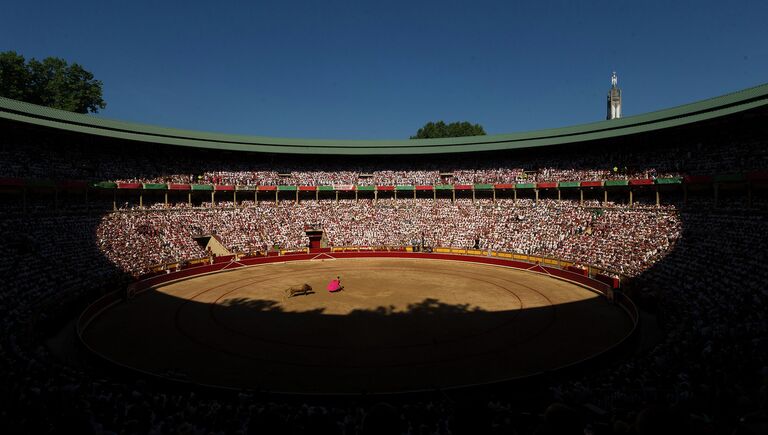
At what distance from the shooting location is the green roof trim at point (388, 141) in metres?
37.3

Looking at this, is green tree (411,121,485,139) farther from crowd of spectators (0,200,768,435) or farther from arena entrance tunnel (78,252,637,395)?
arena entrance tunnel (78,252,637,395)

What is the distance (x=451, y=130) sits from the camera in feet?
366

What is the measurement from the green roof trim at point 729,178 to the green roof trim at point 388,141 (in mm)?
5379

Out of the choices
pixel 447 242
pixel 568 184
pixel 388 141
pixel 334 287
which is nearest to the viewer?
pixel 334 287

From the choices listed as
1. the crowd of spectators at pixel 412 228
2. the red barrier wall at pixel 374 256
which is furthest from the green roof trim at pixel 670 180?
the red barrier wall at pixel 374 256

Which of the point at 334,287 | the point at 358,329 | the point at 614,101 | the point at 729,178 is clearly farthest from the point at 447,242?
the point at 614,101

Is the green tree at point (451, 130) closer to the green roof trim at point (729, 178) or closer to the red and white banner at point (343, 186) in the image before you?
the red and white banner at point (343, 186)

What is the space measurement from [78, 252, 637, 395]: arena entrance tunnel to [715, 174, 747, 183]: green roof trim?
15275mm

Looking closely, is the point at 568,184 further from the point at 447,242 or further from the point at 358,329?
the point at 358,329

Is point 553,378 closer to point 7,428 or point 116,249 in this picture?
point 7,428

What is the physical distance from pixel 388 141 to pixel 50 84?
175 ft

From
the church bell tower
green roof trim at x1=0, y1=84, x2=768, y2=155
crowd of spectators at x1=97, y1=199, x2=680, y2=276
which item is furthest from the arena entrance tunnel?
the church bell tower

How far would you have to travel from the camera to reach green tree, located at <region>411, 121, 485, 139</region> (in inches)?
4338

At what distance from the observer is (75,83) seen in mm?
67000
